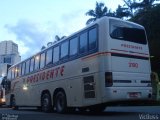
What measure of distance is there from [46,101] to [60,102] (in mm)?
1666

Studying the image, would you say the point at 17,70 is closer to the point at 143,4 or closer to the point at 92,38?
the point at 92,38

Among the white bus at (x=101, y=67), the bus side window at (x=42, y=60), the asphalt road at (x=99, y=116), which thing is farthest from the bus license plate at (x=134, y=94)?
the bus side window at (x=42, y=60)

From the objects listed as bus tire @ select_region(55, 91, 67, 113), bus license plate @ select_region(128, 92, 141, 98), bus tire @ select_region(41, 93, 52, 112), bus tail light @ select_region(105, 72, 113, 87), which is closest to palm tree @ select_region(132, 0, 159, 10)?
bus tire @ select_region(41, 93, 52, 112)

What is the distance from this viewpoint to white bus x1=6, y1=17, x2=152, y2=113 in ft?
42.9

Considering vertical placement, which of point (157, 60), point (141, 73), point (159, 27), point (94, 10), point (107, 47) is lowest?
point (141, 73)

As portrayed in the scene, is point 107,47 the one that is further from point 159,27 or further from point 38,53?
point 159,27

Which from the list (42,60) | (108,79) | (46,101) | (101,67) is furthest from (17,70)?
(108,79)

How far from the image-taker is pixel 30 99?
20219 mm

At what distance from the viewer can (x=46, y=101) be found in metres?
17.6

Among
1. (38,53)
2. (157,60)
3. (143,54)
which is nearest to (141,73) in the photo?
(143,54)

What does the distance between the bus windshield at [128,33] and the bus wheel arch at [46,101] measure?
5374mm

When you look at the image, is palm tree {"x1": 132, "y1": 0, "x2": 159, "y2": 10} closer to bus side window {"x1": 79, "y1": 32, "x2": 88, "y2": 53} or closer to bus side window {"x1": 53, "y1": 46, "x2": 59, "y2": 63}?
bus side window {"x1": 53, "y1": 46, "x2": 59, "y2": 63}

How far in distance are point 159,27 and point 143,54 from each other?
28661 mm

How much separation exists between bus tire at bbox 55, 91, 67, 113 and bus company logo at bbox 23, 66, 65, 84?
94cm
